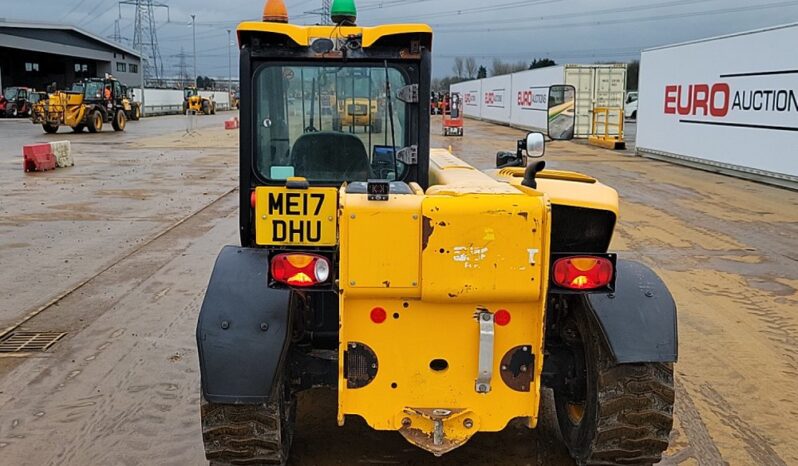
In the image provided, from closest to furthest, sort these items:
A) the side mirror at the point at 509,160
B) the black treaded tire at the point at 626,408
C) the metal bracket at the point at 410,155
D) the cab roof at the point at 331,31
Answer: the black treaded tire at the point at 626,408 → the cab roof at the point at 331,31 → the metal bracket at the point at 410,155 → the side mirror at the point at 509,160

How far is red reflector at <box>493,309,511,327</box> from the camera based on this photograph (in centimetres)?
316

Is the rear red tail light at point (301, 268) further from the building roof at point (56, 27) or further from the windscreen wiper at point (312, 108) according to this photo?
the building roof at point (56, 27)

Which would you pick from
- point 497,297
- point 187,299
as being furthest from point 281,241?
point 187,299

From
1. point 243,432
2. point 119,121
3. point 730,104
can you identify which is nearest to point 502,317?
point 243,432

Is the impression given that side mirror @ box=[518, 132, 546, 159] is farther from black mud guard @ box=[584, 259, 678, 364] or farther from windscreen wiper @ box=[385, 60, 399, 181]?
black mud guard @ box=[584, 259, 678, 364]

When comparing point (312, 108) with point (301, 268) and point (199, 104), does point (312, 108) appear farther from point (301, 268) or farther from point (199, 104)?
point (199, 104)

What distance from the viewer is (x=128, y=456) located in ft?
13.5

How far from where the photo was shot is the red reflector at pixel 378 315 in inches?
124

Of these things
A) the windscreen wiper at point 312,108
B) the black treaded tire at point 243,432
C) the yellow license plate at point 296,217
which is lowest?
the black treaded tire at point 243,432

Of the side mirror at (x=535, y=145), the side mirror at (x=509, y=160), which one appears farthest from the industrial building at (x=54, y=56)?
the side mirror at (x=535, y=145)

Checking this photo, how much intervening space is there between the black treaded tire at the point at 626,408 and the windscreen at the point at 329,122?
1.55m

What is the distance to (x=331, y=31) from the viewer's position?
4.19 meters

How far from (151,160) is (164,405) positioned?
18.5 m

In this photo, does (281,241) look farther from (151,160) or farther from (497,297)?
(151,160)
